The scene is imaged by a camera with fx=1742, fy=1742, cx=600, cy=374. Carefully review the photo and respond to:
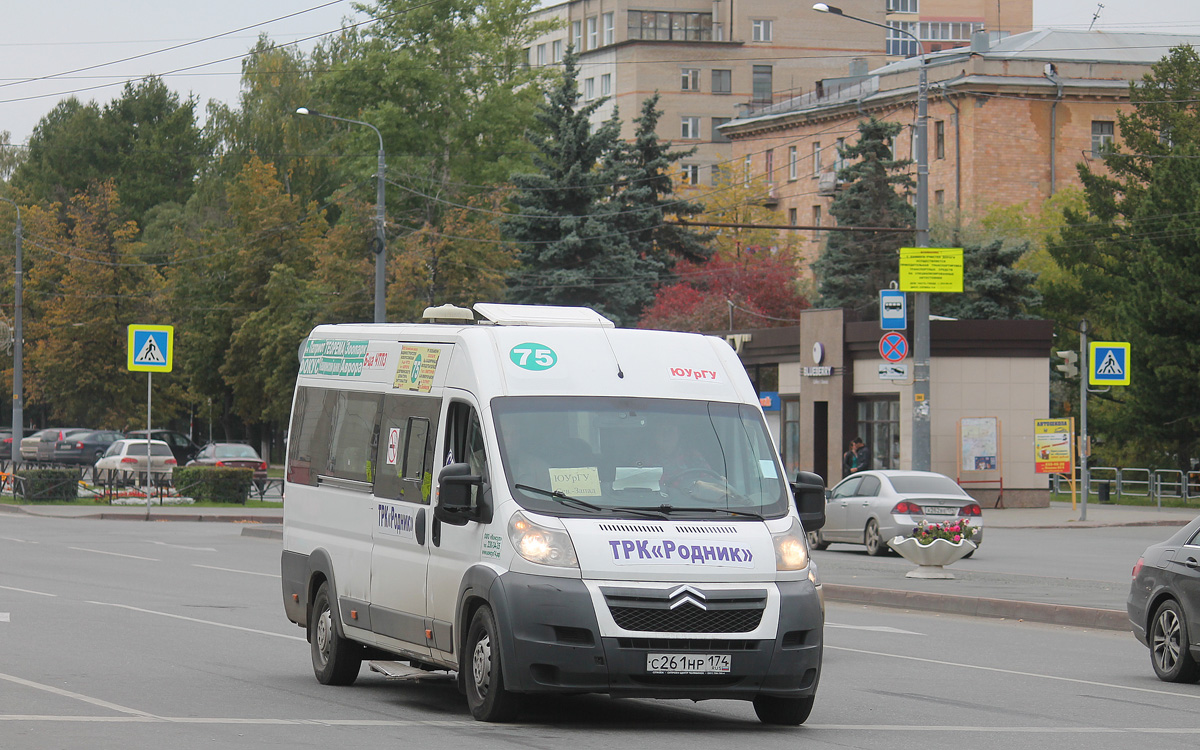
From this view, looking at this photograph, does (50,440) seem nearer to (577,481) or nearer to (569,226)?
(569,226)

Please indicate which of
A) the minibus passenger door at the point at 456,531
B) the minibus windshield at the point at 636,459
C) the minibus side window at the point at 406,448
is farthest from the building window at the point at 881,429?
the minibus passenger door at the point at 456,531

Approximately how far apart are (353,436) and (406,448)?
40.9 inches

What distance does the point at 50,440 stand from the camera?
2719 inches

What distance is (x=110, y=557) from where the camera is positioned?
84.0ft

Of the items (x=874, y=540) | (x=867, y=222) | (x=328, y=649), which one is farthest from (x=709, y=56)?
(x=328, y=649)

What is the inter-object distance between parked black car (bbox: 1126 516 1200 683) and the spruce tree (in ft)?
157

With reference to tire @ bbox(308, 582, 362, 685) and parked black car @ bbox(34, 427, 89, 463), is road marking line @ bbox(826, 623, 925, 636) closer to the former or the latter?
tire @ bbox(308, 582, 362, 685)

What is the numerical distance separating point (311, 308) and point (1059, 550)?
3344 centimetres

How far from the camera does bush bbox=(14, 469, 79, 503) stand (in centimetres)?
4219

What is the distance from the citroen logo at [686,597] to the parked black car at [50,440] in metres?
60.8

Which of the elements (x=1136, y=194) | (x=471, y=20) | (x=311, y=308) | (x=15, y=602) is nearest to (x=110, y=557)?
(x=15, y=602)

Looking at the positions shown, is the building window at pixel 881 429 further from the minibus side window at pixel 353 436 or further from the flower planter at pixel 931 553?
the minibus side window at pixel 353 436

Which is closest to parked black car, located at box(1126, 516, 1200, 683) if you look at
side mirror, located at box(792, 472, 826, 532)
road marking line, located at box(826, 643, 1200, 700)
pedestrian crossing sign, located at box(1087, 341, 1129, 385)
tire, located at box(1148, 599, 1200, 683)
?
tire, located at box(1148, 599, 1200, 683)

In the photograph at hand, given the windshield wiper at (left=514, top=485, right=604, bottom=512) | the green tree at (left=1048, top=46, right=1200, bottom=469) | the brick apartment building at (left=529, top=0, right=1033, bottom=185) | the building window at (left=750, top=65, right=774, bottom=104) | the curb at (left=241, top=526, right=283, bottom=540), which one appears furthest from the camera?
the building window at (left=750, top=65, right=774, bottom=104)
